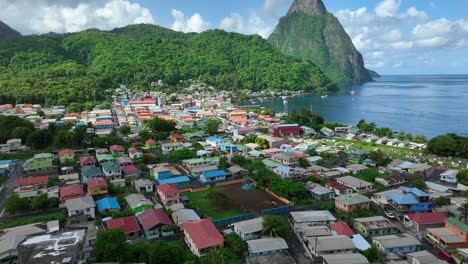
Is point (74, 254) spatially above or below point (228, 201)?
above

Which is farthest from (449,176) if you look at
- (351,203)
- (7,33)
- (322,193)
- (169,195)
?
(7,33)

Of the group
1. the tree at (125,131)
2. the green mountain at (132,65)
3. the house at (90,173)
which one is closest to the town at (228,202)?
the house at (90,173)

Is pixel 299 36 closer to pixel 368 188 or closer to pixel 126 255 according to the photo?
pixel 368 188

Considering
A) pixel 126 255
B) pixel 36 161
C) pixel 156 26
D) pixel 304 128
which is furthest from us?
pixel 156 26

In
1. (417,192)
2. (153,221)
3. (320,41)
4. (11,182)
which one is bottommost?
(417,192)

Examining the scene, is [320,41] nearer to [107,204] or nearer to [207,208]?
[207,208]

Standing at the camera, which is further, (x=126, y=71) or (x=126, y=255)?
(x=126, y=71)

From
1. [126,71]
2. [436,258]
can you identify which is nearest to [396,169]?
[436,258]
